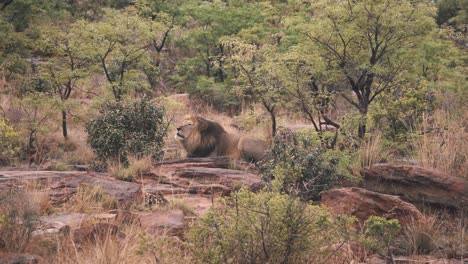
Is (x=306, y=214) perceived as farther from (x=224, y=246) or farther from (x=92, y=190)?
(x=92, y=190)

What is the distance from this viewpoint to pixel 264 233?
456cm

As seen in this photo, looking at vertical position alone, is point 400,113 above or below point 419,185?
above

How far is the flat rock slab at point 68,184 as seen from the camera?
301 inches

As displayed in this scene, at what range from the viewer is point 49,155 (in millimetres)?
14680

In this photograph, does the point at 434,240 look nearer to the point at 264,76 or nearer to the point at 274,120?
the point at 274,120

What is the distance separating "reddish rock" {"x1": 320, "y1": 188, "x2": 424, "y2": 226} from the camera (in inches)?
274

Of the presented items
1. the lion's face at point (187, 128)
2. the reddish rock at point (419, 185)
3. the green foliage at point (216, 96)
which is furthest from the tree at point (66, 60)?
the reddish rock at point (419, 185)

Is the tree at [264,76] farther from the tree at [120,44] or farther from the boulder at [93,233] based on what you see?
the boulder at [93,233]

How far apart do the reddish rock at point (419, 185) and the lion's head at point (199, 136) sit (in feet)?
18.2

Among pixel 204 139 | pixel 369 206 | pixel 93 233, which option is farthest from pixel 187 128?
pixel 93 233

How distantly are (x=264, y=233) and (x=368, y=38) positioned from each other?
326 inches

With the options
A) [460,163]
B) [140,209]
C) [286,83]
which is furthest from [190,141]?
[460,163]

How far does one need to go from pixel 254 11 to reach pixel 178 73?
4.79m

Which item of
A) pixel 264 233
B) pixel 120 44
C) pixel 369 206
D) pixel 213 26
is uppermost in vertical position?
pixel 213 26
